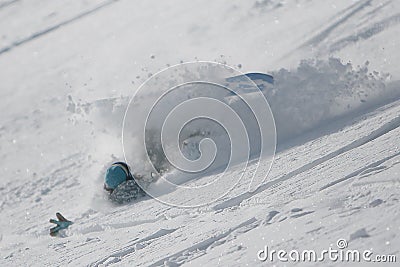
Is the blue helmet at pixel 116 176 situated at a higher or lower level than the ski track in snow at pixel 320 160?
higher

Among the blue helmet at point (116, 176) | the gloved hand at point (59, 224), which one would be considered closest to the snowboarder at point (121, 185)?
the blue helmet at point (116, 176)

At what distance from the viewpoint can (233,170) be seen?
752cm

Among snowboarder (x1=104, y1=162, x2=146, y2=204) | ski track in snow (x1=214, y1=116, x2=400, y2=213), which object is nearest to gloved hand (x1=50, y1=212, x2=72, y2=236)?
snowboarder (x1=104, y1=162, x2=146, y2=204)

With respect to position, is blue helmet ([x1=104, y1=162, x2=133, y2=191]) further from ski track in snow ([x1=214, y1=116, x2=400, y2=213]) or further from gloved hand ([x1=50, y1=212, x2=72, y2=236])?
ski track in snow ([x1=214, y1=116, x2=400, y2=213])

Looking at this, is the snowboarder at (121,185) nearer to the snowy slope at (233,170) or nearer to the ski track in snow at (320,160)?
the snowy slope at (233,170)

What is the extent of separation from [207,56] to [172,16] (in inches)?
226


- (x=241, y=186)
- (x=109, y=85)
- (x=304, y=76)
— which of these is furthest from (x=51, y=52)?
(x=241, y=186)

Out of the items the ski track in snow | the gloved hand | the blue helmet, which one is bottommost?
the ski track in snow

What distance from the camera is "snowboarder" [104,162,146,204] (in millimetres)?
8039

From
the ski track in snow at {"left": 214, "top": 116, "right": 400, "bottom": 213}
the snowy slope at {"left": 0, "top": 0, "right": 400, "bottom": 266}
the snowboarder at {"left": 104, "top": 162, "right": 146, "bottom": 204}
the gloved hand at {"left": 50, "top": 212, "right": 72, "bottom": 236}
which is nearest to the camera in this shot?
the snowy slope at {"left": 0, "top": 0, "right": 400, "bottom": 266}

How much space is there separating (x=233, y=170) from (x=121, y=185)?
1.71 m

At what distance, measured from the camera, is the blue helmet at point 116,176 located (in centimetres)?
812

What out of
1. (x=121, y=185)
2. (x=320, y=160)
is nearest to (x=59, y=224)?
(x=121, y=185)

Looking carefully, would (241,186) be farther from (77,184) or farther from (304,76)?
(77,184)
